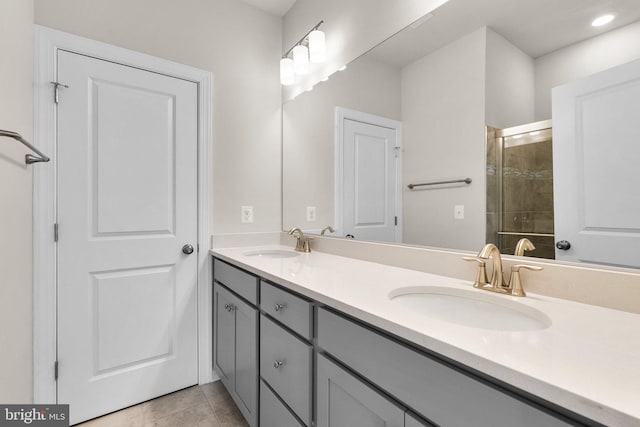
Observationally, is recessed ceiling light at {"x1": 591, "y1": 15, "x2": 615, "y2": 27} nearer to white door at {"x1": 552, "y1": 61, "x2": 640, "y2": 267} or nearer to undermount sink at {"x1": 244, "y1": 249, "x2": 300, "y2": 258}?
white door at {"x1": 552, "y1": 61, "x2": 640, "y2": 267}

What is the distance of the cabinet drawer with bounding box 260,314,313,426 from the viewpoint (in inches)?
39.0

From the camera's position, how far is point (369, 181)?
154cm

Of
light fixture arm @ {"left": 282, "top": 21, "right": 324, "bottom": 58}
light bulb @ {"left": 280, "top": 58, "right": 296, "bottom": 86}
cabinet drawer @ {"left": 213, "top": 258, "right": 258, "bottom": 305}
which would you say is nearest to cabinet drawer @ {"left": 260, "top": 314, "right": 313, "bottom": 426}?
cabinet drawer @ {"left": 213, "top": 258, "right": 258, "bottom": 305}

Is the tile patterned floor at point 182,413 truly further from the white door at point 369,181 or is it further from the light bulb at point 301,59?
the light bulb at point 301,59

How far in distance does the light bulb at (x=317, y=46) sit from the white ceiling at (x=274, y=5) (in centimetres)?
49

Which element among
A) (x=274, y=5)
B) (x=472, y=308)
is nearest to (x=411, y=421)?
(x=472, y=308)

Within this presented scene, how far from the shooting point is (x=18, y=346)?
4.04 feet

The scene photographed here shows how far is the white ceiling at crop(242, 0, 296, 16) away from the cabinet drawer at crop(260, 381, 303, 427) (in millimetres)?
2346

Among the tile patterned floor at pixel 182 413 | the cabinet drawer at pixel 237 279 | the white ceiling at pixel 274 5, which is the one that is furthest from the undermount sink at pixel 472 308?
the white ceiling at pixel 274 5

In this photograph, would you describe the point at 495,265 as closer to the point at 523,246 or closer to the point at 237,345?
the point at 523,246

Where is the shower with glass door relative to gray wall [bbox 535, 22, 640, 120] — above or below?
below

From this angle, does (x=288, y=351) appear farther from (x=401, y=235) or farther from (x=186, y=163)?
(x=186, y=163)

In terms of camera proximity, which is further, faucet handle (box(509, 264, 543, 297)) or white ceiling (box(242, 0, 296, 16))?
white ceiling (box(242, 0, 296, 16))


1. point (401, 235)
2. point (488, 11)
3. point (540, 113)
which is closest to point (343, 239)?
point (401, 235)
